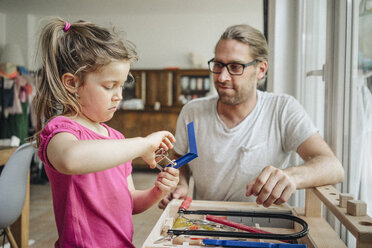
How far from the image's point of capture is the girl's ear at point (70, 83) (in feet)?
2.34

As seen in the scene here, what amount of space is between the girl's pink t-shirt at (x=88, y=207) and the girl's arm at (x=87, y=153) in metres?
0.10

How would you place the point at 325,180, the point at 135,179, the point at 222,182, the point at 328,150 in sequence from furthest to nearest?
the point at 135,179 → the point at 222,182 → the point at 328,150 → the point at 325,180

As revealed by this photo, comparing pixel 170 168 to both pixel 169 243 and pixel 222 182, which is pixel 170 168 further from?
pixel 222 182

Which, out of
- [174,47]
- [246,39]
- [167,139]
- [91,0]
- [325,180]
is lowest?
[325,180]

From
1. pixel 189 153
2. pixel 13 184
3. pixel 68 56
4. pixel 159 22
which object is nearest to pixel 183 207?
pixel 189 153

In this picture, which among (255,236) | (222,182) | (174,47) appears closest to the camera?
(255,236)

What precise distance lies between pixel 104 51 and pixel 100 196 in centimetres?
35

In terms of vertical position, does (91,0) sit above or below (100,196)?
above

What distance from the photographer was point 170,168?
0.78 m

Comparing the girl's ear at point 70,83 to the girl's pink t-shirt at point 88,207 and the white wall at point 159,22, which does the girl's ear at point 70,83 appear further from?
the white wall at point 159,22

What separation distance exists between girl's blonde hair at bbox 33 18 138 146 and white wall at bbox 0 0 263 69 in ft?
16.2

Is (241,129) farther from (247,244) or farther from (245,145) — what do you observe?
(247,244)

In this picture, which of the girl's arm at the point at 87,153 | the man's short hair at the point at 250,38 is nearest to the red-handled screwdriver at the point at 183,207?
the girl's arm at the point at 87,153

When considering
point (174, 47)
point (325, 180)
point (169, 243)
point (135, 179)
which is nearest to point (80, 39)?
point (169, 243)
